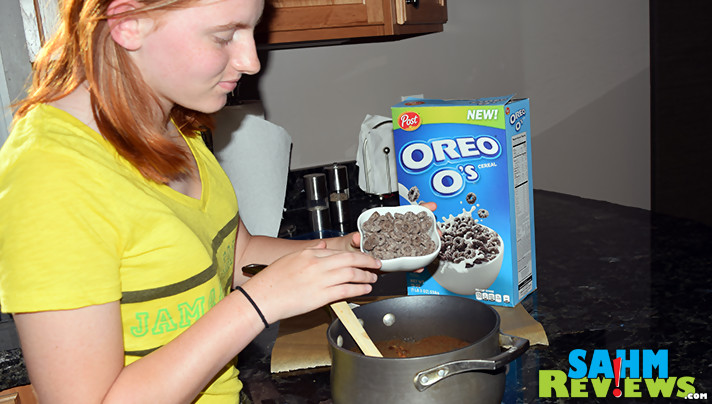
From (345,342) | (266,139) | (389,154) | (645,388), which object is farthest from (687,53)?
(345,342)

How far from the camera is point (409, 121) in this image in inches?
44.6

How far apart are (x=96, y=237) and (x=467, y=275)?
68 centimetres

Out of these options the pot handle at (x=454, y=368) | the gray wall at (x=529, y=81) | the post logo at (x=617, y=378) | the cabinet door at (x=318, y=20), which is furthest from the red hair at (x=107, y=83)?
the gray wall at (x=529, y=81)

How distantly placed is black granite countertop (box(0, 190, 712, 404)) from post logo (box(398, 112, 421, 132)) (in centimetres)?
34

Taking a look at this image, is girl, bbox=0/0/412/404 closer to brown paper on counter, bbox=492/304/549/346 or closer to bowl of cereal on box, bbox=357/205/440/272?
bowl of cereal on box, bbox=357/205/440/272

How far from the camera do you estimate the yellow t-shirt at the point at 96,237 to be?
60cm

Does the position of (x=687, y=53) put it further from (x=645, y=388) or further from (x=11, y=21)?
(x=11, y=21)

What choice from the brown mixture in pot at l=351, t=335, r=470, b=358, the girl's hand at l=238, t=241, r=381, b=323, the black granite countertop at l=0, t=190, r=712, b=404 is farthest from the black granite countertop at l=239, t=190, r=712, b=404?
the girl's hand at l=238, t=241, r=381, b=323

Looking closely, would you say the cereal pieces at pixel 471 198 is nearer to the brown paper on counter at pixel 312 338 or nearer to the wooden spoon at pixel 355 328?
the brown paper on counter at pixel 312 338

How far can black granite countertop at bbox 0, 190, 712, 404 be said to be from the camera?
0.90 meters

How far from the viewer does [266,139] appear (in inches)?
65.7

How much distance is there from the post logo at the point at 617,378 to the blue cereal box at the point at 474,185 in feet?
0.71

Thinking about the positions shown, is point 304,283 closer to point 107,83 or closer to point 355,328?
point 355,328

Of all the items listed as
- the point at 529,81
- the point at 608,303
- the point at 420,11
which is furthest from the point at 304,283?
the point at 529,81
